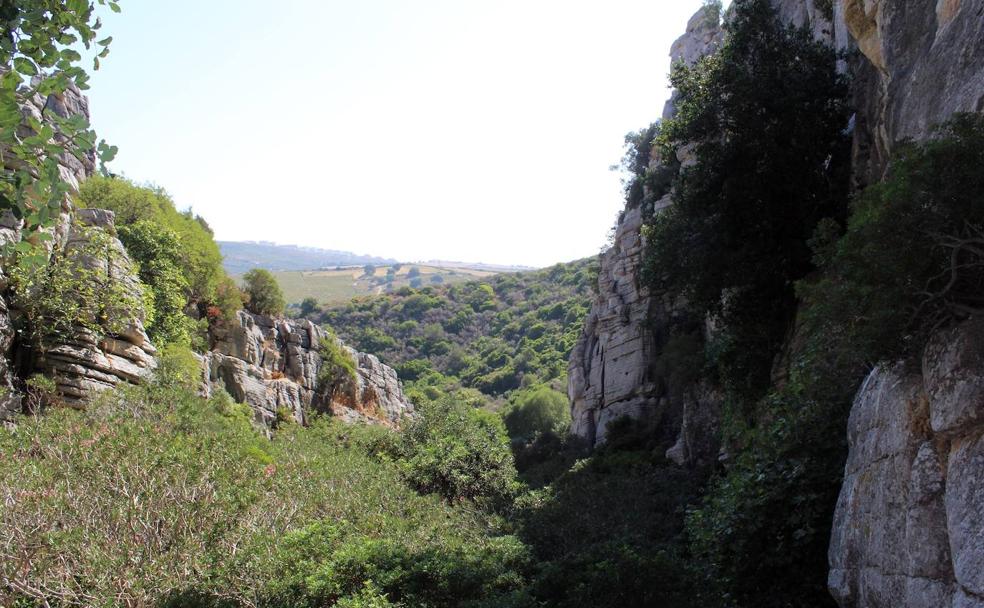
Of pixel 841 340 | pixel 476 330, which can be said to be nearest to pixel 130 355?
pixel 841 340

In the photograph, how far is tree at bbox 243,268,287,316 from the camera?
112 feet

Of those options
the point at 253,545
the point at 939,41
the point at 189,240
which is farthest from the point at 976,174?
the point at 189,240

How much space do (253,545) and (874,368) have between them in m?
9.10

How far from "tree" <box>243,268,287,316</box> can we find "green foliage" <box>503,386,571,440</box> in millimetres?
21273

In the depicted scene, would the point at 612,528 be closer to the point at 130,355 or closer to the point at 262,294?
the point at 130,355

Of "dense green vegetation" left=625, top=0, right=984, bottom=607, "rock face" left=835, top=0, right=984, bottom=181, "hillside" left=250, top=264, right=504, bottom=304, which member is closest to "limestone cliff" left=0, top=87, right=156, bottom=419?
"dense green vegetation" left=625, top=0, right=984, bottom=607

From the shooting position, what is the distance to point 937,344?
6094mm

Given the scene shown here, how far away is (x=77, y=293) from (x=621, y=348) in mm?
23226

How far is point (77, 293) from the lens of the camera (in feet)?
60.9

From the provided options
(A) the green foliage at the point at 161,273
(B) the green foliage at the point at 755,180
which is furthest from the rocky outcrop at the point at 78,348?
(B) the green foliage at the point at 755,180

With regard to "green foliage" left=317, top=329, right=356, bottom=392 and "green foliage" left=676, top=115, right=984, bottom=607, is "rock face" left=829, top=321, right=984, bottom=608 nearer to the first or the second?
"green foliage" left=676, top=115, right=984, bottom=607

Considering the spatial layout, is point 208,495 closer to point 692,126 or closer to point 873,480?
point 873,480

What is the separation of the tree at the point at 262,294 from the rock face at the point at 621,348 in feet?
51.8


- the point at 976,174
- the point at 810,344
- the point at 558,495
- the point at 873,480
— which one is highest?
the point at 976,174
